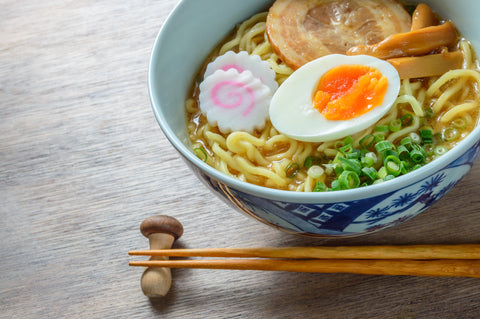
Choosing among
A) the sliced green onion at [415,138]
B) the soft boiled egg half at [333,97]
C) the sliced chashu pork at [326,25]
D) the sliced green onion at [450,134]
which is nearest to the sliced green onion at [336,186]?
the soft boiled egg half at [333,97]

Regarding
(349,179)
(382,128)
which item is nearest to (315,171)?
(349,179)

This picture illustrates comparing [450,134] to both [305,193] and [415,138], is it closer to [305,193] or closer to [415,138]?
[415,138]

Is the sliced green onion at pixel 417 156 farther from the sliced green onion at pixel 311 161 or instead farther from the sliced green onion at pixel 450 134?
the sliced green onion at pixel 311 161

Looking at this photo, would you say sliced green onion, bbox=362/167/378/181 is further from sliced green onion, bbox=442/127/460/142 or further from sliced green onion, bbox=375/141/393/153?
sliced green onion, bbox=442/127/460/142

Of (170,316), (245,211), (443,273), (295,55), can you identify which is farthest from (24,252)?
(443,273)

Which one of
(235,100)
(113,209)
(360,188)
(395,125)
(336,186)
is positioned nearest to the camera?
(360,188)

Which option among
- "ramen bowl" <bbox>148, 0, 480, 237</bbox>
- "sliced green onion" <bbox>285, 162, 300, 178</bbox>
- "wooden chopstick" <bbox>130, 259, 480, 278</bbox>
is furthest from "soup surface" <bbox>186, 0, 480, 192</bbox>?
"wooden chopstick" <bbox>130, 259, 480, 278</bbox>
